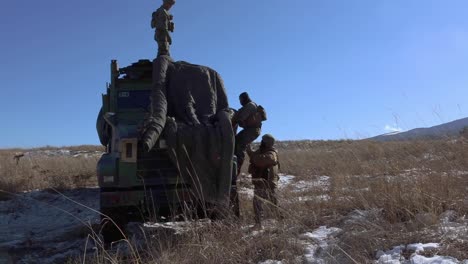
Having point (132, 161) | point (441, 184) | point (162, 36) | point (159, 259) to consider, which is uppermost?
point (162, 36)

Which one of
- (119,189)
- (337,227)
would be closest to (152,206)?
(119,189)

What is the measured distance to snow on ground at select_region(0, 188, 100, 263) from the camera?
6.41 m

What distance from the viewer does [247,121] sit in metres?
6.75

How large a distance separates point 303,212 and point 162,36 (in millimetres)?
4724

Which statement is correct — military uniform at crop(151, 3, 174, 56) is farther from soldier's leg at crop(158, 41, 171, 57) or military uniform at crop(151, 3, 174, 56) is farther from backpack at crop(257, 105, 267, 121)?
backpack at crop(257, 105, 267, 121)

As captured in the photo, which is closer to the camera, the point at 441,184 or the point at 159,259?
the point at 159,259

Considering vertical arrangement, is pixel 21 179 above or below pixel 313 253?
above

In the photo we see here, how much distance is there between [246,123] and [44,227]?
15.1 feet

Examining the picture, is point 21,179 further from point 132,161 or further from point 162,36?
point 132,161

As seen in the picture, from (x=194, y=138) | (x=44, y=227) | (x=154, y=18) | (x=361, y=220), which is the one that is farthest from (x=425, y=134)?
(x=44, y=227)

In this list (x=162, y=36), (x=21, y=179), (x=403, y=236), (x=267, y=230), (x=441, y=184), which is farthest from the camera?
(x=21, y=179)

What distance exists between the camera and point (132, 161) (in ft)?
20.1

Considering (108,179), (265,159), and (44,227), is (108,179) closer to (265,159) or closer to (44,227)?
(265,159)

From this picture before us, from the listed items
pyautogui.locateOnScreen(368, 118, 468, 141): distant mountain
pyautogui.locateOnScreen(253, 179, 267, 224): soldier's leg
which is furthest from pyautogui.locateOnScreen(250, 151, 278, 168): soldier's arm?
pyautogui.locateOnScreen(368, 118, 468, 141): distant mountain
